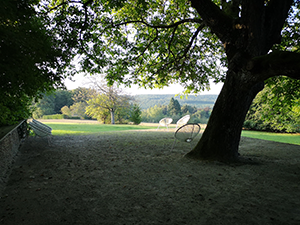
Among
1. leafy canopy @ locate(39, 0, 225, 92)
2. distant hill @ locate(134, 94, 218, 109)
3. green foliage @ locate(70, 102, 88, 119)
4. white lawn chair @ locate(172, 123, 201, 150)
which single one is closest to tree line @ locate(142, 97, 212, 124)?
distant hill @ locate(134, 94, 218, 109)

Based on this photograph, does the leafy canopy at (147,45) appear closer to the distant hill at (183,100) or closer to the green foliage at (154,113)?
the distant hill at (183,100)

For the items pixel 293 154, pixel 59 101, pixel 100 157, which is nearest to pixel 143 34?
pixel 100 157

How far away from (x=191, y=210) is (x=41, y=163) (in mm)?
3677

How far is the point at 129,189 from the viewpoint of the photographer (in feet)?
10.1

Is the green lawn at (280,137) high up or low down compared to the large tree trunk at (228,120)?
down

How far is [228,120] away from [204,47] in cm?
560

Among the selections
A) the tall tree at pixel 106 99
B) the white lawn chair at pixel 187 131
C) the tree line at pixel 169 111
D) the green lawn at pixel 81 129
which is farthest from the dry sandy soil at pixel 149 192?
the tree line at pixel 169 111

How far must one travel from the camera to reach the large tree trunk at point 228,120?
183 inches

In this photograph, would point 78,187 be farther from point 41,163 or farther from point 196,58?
point 196,58

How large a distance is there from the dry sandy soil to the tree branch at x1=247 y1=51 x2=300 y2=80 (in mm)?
1898

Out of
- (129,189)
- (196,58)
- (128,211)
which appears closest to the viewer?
(128,211)

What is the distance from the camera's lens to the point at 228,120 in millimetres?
4723

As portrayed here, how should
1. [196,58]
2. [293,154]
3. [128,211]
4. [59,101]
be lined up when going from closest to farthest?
1. [128,211]
2. [293,154]
3. [196,58]
4. [59,101]

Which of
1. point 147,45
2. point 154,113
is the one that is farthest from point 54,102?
point 147,45
